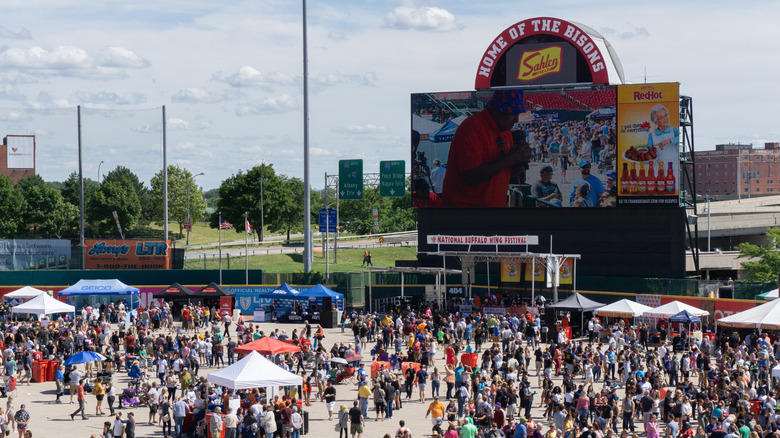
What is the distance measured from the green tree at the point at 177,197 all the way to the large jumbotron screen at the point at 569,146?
Result: 7124 centimetres

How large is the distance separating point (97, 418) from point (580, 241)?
32368 millimetres

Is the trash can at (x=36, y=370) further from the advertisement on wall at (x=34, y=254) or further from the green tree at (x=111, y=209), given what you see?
the green tree at (x=111, y=209)

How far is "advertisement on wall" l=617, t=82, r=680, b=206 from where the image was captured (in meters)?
Result: 49.2

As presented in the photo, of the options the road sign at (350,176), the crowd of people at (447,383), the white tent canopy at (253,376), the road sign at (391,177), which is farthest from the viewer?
the road sign at (350,176)

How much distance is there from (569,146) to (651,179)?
4.90m

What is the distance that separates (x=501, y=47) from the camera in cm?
5412

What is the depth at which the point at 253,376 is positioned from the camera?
2483 cm

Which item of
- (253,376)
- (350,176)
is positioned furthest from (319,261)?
(253,376)

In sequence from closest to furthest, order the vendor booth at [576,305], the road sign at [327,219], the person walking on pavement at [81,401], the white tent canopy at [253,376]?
the white tent canopy at [253,376], the person walking on pavement at [81,401], the vendor booth at [576,305], the road sign at [327,219]

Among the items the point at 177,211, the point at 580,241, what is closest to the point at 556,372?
the point at 580,241

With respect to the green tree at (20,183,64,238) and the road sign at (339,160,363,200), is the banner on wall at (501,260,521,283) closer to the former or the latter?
the road sign at (339,160,363,200)

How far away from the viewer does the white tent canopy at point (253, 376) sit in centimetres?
2456

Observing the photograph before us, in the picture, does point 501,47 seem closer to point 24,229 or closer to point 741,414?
point 741,414

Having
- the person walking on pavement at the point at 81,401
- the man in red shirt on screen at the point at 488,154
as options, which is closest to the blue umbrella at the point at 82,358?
the person walking on pavement at the point at 81,401
